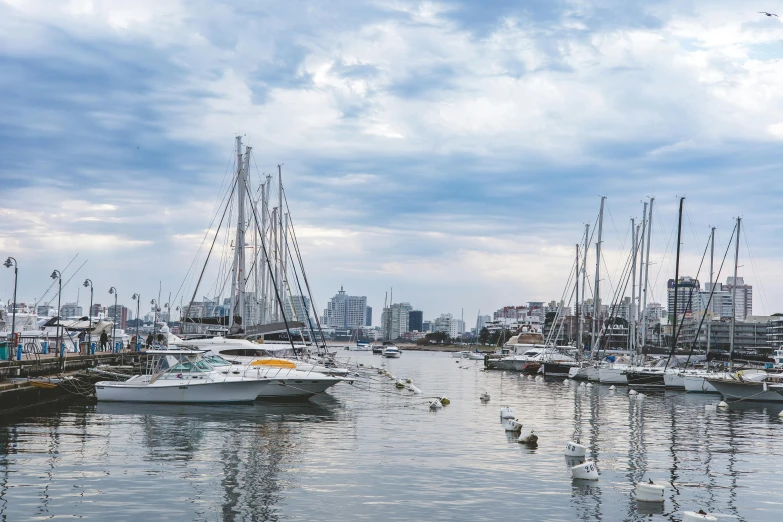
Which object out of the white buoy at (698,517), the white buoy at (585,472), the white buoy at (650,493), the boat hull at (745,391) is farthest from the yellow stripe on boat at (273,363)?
the white buoy at (698,517)

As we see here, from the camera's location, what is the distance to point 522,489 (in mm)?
22750

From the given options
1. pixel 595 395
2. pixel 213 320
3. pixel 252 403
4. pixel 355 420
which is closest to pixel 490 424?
pixel 355 420

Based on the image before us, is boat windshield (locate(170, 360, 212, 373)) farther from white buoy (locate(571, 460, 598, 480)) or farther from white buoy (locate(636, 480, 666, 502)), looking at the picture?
white buoy (locate(636, 480, 666, 502))

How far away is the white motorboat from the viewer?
1638 inches

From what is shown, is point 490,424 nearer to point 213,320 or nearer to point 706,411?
point 706,411

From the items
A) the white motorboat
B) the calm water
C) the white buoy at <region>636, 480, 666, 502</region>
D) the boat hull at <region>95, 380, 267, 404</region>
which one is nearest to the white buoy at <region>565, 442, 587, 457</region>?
the calm water

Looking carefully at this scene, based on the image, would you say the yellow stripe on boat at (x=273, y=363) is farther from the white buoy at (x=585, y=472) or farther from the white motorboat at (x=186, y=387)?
the white buoy at (x=585, y=472)

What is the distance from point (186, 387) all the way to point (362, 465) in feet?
60.2

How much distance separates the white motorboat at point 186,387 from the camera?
41.6 metres

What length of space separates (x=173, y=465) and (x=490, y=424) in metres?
18.0

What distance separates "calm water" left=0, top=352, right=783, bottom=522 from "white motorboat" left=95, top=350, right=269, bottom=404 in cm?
88

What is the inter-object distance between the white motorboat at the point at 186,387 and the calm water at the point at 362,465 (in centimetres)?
88

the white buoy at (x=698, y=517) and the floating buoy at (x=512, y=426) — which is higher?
the white buoy at (x=698, y=517)

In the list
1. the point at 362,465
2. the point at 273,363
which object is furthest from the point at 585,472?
the point at 273,363
